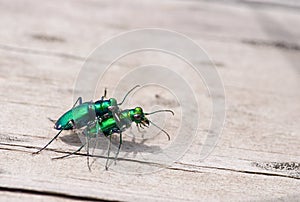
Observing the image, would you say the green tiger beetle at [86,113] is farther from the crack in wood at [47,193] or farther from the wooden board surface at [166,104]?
the crack in wood at [47,193]

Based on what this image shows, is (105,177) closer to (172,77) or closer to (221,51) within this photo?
(172,77)

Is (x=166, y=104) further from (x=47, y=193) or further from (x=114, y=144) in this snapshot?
(x=47, y=193)

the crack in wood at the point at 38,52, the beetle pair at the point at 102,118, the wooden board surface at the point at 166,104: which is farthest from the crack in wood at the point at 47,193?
the crack in wood at the point at 38,52

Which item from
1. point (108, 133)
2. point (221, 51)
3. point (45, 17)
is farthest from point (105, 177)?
point (45, 17)

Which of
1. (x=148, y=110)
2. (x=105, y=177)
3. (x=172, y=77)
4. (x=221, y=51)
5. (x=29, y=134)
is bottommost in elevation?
(x=105, y=177)

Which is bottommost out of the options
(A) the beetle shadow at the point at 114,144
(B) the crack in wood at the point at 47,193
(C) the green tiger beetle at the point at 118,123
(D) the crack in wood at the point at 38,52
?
(B) the crack in wood at the point at 47,193

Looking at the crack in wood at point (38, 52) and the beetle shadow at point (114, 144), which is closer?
the beetle shadow at point (114, 144)

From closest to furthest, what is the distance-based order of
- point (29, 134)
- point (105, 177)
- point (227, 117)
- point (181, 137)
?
1. point (105, 177)
2. point (29, 134)
3. point (181, 137)
4. point (227, 117)

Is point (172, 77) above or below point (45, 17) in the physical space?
below

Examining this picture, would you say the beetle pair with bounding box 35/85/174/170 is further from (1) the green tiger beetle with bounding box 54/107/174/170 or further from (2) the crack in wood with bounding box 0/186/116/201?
(2) the crack in wood with bounding box 0/186/116/201
